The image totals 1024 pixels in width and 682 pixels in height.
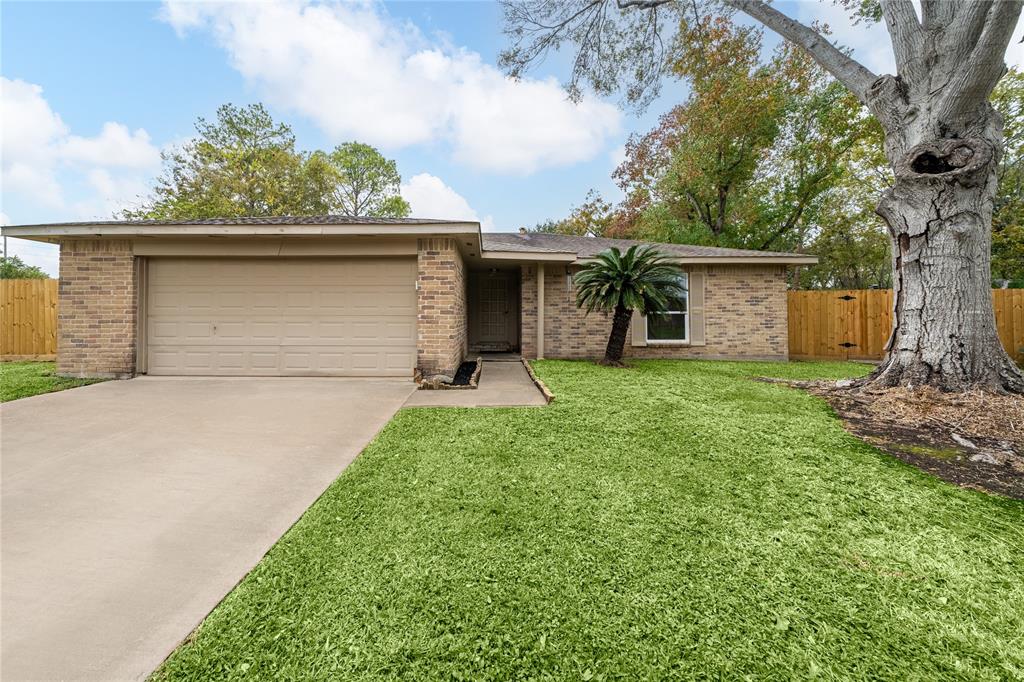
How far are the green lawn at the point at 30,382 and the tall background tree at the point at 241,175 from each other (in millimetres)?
12372

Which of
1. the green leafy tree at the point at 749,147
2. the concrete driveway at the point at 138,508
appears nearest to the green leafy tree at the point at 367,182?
the green leafy tree at the point at 749,147

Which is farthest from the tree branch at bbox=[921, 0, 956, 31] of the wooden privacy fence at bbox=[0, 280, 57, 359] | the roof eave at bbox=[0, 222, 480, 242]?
the wooden privacy fence at bbox=[0, 280, 57, 359]

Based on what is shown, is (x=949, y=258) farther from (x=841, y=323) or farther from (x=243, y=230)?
(x=243, y=230)

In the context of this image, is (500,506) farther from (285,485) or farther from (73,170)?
(73,170)

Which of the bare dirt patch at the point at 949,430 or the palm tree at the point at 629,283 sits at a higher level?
the palm tree at the point at 629,283

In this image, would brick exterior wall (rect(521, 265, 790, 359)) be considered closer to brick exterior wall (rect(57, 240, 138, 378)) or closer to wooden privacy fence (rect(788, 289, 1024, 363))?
wooden privacy fence (rect(788, 289, 1024, 363))

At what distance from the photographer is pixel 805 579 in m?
1.78

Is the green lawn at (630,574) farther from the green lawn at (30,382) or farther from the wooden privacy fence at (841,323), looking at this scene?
the wooden privacy fence at (841,323)

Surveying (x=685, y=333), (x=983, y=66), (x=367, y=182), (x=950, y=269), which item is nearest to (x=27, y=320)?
(x=685, y=333)

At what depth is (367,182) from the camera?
76.4 feet

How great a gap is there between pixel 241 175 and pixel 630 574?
74.5 ft

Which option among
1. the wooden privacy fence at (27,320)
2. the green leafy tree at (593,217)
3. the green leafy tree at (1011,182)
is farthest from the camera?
the green leafy tree at (593,217)

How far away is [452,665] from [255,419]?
3.94 m

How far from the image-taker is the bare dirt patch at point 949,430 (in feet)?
9.44
